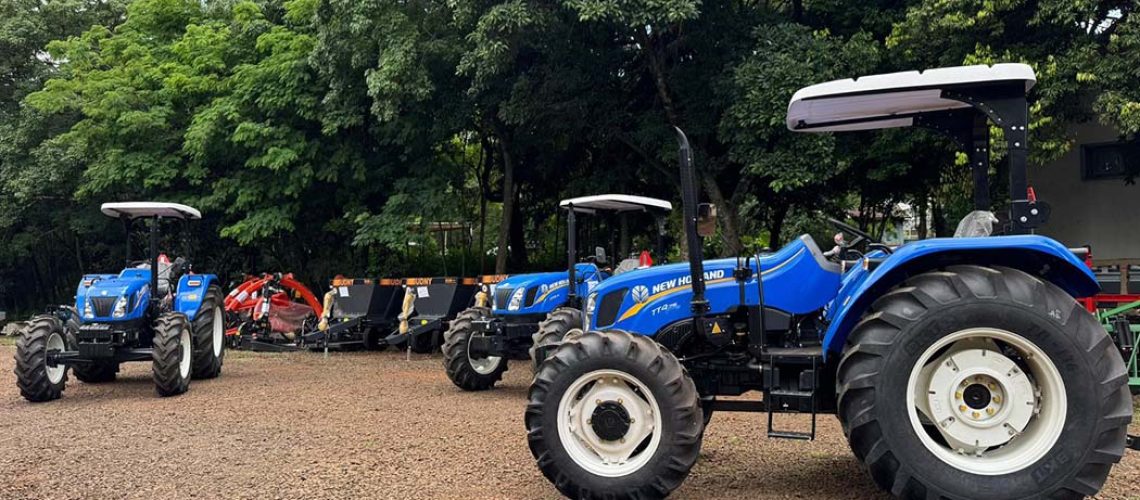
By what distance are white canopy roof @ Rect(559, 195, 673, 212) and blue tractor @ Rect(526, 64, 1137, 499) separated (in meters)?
4.33

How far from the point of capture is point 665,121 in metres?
15.6

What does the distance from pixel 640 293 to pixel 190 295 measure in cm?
823

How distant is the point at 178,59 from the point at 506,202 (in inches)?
311

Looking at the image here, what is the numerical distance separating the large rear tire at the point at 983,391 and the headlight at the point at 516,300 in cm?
650

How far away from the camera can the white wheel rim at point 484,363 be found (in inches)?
420

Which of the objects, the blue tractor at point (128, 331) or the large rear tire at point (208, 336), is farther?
the large rear tire at point (208, 336)

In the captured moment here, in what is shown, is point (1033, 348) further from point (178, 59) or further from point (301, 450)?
point (178, 59)

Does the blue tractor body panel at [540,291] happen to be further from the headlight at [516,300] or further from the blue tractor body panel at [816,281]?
the blue tractor body panel at [816,281]

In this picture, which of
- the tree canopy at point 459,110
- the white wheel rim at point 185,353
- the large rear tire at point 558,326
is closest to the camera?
the large rear tire at point 558,326

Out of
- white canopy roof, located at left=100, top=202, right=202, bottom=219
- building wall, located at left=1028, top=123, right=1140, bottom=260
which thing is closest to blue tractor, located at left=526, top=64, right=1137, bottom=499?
white canopy roof, located at left=100, top=202, right=202, bottom=219

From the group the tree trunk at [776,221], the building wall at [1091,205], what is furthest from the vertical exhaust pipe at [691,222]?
the tree trunk at [776,221]

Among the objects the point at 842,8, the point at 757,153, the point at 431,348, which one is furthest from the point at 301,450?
the point at 842,8

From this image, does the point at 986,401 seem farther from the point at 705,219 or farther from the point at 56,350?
the point at 56,350

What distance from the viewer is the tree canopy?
12.4 metres
